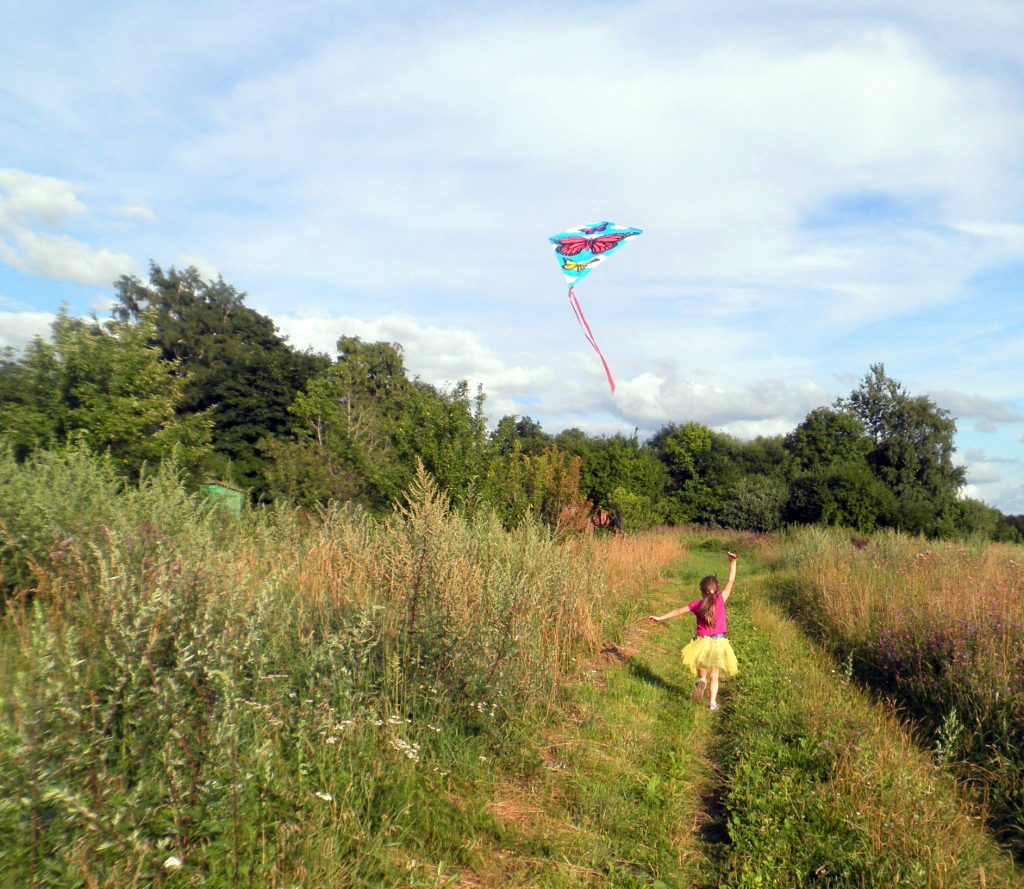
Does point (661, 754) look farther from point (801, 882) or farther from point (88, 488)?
point (88, 488)

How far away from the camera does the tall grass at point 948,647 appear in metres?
5.12

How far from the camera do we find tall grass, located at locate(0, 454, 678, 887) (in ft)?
8.86

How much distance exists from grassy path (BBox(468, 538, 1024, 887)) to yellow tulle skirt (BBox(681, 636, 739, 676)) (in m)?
0.39

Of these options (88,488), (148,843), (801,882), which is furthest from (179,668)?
(88,488)

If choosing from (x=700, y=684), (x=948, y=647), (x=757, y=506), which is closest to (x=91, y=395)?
(x=700, y=684)

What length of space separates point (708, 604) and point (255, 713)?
517cm

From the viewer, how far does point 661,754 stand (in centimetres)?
536

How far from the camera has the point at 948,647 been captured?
6684mm

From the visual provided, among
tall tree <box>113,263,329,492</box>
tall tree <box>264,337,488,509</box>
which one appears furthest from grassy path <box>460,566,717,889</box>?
tall tree <box>113,263,329,492</box>

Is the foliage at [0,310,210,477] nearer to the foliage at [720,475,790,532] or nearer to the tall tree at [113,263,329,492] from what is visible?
the tall tree at [113,263,329,492]

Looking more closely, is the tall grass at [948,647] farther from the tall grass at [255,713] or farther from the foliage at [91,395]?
the foliage at [91,395]

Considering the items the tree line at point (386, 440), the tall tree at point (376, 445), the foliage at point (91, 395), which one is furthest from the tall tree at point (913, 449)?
the foliage at point (91, 395)

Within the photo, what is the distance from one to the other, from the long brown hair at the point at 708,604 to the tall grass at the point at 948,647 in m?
1.39

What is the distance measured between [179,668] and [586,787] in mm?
2929
